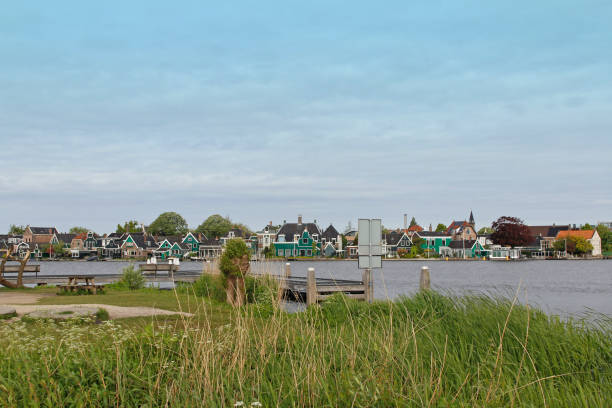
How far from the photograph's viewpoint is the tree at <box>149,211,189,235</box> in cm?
14938

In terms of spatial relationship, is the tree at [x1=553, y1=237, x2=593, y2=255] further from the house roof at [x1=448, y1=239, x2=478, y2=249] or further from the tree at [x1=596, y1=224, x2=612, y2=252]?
the house roof at [x1=448, y1=239, x2=478, y2=249]

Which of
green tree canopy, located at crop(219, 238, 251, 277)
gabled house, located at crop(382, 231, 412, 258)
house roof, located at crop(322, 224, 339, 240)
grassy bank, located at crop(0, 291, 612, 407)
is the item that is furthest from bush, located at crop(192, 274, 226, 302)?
gabled house, located at crop(382, 231, 412, 258)

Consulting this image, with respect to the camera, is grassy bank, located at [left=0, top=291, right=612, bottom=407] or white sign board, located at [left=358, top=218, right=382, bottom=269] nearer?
grassy bank, located at [left=0, top=291, right=612, bottom=407]

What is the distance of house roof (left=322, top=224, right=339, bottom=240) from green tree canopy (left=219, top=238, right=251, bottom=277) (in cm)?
10468

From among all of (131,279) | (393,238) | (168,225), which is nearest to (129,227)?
(168,225)

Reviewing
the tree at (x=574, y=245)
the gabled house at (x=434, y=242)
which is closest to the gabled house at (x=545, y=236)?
the tree at (x=574, y=245)

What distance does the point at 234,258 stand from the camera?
19.6 metres

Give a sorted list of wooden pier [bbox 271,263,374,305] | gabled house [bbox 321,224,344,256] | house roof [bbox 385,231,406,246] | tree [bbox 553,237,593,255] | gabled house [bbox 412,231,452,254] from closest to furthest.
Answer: wooden pier [bbox 271,263,374,305]
gabled house [bbox 321,224,344,256]
house roof [bbox 385,231,406,246]
gabled house [bbox 412,231,452,254]
tree [bbox 553,237,593,255]

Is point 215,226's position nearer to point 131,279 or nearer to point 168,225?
point 168,225

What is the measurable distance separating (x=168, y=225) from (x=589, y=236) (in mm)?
107410

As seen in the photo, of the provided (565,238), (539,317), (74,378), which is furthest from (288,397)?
(565,238)

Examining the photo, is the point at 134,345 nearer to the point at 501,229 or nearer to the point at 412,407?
the point at 412,407

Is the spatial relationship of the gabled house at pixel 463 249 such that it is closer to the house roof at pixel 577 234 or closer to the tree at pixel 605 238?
the house roof at pixel 577 234

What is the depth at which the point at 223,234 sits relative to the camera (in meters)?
135
